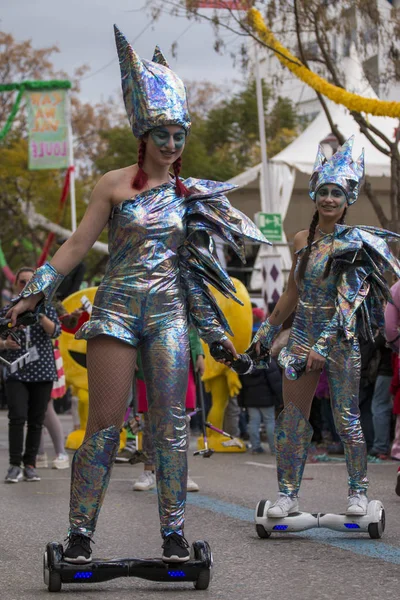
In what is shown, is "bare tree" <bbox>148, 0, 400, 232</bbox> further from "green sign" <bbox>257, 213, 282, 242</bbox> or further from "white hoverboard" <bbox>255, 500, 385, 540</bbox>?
"white hoverboard" <bbox>255, 500, 385, 540</bbox>

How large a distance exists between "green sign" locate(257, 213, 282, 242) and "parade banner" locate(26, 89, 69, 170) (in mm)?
7489

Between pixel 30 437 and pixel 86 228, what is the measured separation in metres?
5.36

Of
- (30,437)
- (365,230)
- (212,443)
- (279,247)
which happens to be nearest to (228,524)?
(365,230)

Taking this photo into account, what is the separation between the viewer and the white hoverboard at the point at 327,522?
6.82m

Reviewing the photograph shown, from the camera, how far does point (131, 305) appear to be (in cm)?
550

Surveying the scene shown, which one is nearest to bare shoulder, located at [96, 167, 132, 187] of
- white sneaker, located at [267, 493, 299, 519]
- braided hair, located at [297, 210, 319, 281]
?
braided hair, located at [297, 210, 319, 281]

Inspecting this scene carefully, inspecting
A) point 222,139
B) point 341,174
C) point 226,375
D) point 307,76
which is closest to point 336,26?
point 307,76

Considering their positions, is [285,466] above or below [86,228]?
below

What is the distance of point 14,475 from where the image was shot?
10.3m

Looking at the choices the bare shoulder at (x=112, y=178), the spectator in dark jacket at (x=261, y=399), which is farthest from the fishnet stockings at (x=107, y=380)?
the spectator in dark jacket at (x=261, y=399)

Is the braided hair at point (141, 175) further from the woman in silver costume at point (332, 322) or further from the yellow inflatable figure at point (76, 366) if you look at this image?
the yellow inflatable figure at point (76, 366)

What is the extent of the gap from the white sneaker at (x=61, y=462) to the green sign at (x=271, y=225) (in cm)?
1055

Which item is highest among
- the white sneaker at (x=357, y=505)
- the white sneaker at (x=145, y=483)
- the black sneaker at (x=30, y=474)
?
the white sneaker at (x=357, y=505)

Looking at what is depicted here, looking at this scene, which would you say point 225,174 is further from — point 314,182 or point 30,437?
point 314,182
